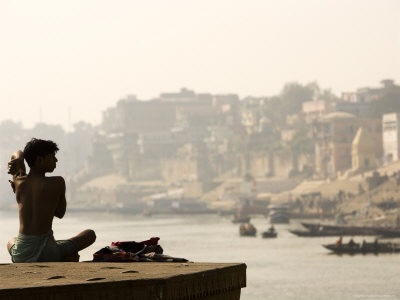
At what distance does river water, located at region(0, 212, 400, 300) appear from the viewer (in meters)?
35.5

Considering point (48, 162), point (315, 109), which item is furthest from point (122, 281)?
point (315, 109)

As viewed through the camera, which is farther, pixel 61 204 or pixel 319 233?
pixel 319 233

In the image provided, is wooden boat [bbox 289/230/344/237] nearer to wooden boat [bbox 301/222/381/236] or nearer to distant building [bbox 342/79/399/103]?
wooden boat [bbox 301/222/381/236]

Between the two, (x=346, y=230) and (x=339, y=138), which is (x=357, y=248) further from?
(x=339, y=138)

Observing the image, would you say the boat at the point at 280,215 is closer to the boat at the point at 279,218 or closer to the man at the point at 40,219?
the boat at the point at 279,218

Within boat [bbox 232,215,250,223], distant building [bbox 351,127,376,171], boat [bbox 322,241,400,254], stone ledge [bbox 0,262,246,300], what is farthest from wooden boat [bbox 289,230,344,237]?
stone ledge [bbox 0,262,246,300]

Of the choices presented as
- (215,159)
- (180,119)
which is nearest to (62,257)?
(215,159)

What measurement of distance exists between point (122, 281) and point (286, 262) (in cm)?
4428

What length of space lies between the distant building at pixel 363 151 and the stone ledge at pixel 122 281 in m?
88.0

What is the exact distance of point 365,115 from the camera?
4198 inches

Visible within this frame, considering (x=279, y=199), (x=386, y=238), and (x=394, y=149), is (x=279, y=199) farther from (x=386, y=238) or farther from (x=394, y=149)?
(x=386, y=238)

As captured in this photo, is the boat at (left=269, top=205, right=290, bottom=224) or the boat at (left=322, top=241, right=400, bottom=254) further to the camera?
the boat at (left=269, top=205, right=290, bottom=224)

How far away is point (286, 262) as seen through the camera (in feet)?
156

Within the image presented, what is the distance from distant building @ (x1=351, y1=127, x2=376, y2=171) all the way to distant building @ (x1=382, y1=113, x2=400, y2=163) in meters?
0.98
